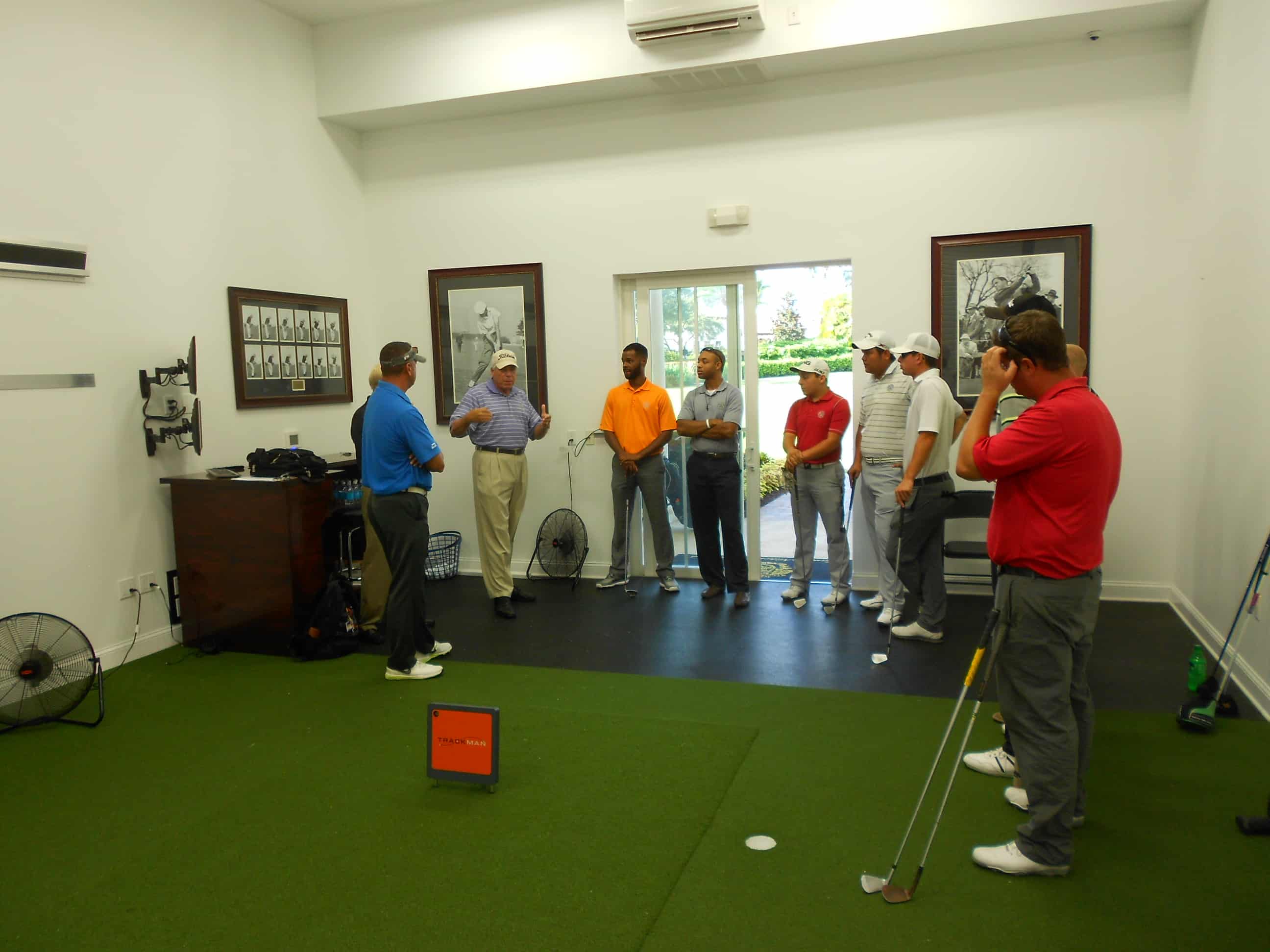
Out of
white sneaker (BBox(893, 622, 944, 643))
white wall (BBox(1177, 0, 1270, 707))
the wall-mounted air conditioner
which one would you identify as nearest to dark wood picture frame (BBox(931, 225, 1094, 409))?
white wall (BBox(1177, 0, 1270, 707))

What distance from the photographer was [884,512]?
5.23m

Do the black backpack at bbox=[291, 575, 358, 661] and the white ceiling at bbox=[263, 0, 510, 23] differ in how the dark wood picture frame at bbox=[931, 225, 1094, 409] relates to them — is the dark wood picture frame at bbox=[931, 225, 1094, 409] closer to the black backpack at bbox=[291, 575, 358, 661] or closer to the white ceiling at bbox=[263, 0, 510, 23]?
the white ceiling at bbox=[263, 0, 510, 23]

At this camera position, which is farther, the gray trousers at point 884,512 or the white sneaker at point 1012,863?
the gray trousers at point 884,512

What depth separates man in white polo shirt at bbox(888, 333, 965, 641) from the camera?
4625 mm

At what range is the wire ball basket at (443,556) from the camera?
22.4 feet

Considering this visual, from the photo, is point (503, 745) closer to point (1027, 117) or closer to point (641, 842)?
point (641, 842)

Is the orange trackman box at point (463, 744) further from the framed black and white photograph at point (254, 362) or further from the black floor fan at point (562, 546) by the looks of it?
the framed black and white photograph at point (254, 362)

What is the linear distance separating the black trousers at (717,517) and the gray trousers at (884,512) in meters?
0.88

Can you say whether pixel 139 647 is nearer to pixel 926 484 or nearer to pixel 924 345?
pixel 926 484

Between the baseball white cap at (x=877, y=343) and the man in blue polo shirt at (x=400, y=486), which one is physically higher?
the baseball white cap at (x=877, y=343)

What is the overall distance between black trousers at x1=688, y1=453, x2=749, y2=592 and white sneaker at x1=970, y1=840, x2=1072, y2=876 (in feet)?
10.5

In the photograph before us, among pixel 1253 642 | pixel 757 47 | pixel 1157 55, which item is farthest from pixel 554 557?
pixel 1157 55

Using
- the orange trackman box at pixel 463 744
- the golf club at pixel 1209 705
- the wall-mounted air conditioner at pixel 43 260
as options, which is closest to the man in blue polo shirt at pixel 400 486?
the orange trackman box at pixel 463 744

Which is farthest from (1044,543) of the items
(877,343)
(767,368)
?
(767,368)
